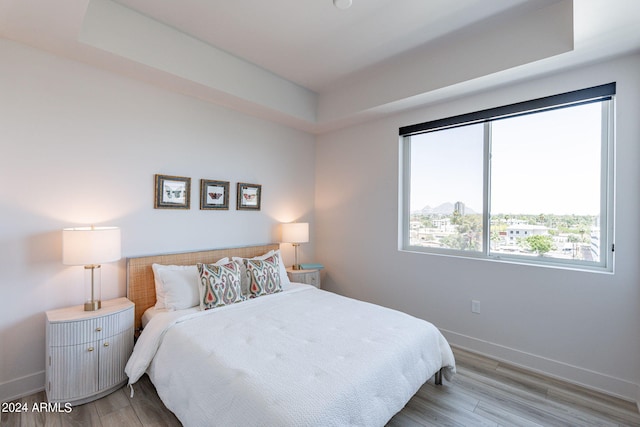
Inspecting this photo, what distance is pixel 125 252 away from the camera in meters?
2.60

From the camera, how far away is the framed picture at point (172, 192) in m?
2.78

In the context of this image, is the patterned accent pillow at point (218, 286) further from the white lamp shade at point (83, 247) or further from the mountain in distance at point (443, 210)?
the mountain in distance at point (443, 210)

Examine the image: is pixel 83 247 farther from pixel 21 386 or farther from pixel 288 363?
pixel 288 363

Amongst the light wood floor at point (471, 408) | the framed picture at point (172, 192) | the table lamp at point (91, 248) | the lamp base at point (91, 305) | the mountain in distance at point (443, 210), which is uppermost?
the framed picture at point (172, 192)

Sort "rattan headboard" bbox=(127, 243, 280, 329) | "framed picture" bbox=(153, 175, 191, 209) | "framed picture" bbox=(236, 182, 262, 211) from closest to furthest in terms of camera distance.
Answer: "rattan headboard" bbox=(127, 243, 280, 329), "framed picture" bbox=(153, 175, 191, 209), "framed picture" bbox=(236, 182, 262, 211)

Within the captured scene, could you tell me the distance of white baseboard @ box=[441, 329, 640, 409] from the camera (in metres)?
2.16

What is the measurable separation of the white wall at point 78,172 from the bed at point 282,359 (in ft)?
1.47

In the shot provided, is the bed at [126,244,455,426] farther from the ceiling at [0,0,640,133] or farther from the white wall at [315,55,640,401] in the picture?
the ceiling at [0,0,640,133]

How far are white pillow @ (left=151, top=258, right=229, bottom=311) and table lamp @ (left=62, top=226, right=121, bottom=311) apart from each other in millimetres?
407

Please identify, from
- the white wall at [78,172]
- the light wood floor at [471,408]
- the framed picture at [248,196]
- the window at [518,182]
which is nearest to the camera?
the light wood floor at [471,408]

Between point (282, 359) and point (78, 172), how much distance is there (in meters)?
2.23

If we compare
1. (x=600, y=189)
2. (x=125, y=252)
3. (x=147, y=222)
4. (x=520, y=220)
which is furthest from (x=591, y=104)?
(x=125, y=252)

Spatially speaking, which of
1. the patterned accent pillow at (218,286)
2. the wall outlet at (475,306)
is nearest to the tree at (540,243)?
the wall outlet at (475,306)

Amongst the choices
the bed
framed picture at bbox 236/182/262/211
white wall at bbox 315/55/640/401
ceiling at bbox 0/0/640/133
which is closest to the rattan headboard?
the bed
